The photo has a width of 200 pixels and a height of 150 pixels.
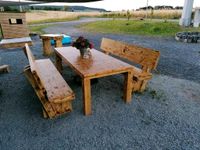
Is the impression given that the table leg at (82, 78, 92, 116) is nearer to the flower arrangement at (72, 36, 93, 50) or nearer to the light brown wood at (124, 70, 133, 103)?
the light brown wood at (124, 70, 133, 103)

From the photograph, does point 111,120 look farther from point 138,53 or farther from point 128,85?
point 138,53

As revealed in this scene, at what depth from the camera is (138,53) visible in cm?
359

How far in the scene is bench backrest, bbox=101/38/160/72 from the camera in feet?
10.5

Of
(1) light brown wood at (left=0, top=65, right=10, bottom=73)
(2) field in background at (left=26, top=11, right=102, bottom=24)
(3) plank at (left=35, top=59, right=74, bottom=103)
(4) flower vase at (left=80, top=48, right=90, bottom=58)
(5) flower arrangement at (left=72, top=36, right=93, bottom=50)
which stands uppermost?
(2) field in background at (left=26, top=11, right=102, bottom=24)

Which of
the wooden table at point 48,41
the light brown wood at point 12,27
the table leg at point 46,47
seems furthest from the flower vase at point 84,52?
the light brown wood at point 12,27

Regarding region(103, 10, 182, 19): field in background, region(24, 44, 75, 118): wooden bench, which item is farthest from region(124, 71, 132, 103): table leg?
region(103, 10, 182, 19): field in background

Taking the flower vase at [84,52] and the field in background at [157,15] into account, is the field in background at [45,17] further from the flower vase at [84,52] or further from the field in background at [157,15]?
the flower vase at [84,52]

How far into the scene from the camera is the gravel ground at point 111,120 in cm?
225

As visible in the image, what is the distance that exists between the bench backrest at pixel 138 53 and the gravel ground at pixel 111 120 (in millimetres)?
616

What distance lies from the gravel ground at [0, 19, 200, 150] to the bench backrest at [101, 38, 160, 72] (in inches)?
24.2

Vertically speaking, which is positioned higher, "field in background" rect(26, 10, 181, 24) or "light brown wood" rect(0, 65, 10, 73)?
"field in background" rect(26, 10, 181, 24)

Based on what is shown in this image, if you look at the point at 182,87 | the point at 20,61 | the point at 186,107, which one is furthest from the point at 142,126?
the point at 20,61

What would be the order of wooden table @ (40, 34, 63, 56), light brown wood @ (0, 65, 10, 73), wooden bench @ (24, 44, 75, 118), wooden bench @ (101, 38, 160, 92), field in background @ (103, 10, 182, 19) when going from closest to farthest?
wooden bench @ (24, 44, 75, 118) → wooden bench @ (101, 38, 160, 92) → light brown wood @ (0, 65, 10, 73) → wooden table @ (40, 34, 63, 56) → field in background @ (103, 10, 182, 19)

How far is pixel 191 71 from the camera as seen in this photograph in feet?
15.3
